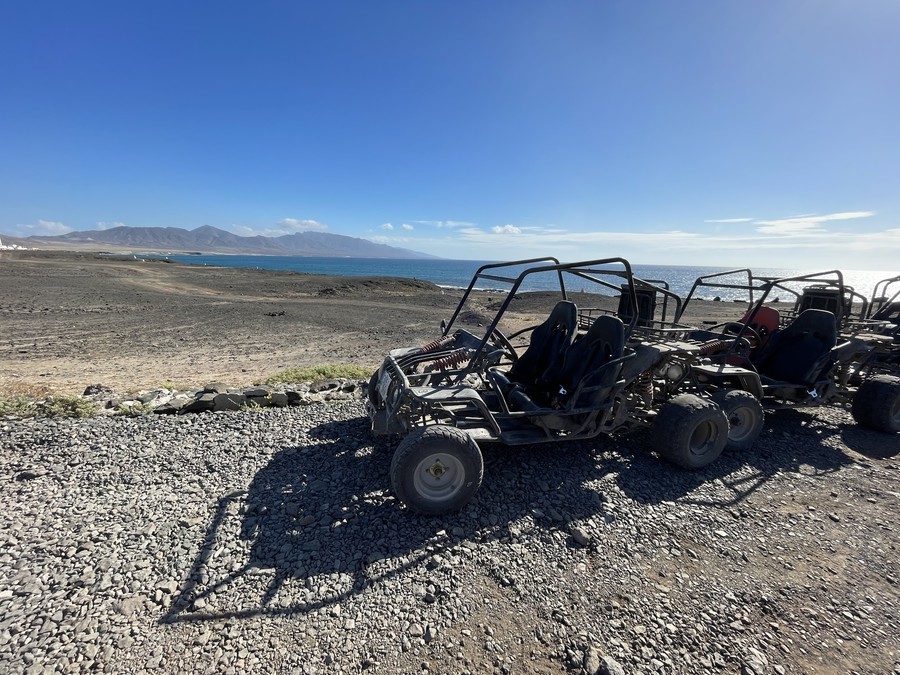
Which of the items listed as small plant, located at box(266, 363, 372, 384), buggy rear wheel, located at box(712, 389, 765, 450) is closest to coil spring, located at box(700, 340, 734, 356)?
buggy rear wheel, located at box(712, 389, 765, 450)

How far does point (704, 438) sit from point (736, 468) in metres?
0.50

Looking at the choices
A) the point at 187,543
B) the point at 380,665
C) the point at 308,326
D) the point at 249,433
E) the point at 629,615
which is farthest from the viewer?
the point at 308,326

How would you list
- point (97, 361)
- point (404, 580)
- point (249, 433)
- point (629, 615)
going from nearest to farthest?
point (629, 615) < point (404, 580) < point (249, 433) < point (97, 361)

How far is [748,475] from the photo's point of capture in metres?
5.06

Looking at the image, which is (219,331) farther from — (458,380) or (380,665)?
(380,665)

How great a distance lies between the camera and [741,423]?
5730 mm

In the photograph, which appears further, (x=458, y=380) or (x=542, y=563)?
(x=458, y=380)

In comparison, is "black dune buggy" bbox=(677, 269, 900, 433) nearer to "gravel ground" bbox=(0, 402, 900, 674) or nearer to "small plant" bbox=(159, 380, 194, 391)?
"gravel ground" bbox=(0, 402, 900, 674)

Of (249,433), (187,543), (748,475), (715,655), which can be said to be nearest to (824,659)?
(715,655)

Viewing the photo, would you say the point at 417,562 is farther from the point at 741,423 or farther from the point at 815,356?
the point at 815,356

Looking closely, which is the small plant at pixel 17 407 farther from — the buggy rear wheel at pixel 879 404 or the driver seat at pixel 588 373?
the buggy rear wheel at pixel 879 404

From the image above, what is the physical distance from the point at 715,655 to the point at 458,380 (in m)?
3.08

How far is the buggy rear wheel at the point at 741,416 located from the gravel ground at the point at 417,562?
1.70 feet

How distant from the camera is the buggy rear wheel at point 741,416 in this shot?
5.58 m
